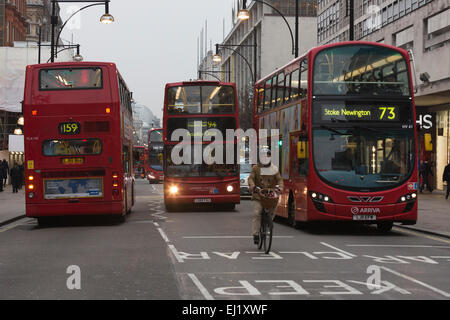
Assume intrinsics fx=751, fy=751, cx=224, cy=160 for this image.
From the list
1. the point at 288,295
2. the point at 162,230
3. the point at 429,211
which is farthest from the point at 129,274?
the point at 429,211

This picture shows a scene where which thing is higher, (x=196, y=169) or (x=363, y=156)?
(x=363, y=156)

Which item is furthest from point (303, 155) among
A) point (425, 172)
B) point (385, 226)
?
point (425, 172)

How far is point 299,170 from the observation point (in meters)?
17.2

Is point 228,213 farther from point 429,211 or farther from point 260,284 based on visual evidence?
point 260,284

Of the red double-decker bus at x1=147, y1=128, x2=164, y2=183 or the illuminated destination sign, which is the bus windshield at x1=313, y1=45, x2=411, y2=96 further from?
the red double-decker bus at x1=147, y1=128, x2=164, y2=183

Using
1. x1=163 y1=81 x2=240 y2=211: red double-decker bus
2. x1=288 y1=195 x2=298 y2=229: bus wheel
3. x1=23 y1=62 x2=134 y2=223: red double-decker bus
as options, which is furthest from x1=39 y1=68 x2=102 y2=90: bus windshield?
x1=163 y1=81 x2=240 y2=211: red double-decker bus

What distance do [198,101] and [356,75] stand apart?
910 centimetres

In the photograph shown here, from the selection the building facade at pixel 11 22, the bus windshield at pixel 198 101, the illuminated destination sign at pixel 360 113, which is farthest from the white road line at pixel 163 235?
the building facade at pixel 11 22

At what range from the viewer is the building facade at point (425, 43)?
106 ft

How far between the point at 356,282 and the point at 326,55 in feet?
27.1

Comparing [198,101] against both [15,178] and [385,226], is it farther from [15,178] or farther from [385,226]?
[15,178]

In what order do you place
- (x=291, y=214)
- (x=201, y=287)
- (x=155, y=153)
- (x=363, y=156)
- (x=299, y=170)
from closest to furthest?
(x=201, y=287) < (x=363, y=156) < (x=299, y=170) < (x=291, y=214) < (x=155, y=153)

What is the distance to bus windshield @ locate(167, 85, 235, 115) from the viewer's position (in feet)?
80.4
